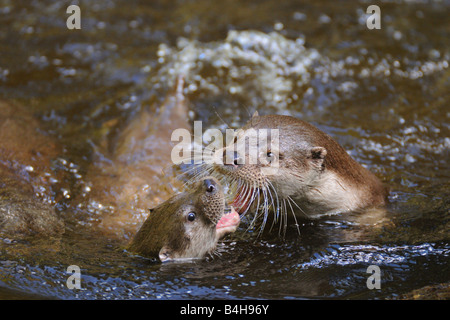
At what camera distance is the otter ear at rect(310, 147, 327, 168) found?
3348 mm

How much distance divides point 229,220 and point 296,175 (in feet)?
Answer: 1.53

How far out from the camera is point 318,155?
11.0 feet

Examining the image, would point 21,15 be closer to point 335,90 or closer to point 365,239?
point 335,90

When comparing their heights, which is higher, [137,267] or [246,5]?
[246,5]

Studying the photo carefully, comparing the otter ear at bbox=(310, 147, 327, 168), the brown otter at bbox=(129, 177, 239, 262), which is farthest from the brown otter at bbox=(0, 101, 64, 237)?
the otter ear at bbox=(310, 147, 327, 168)

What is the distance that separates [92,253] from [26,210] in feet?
1.95

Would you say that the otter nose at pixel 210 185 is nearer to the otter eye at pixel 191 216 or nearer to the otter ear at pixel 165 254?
the otter eye at pixel 191 216

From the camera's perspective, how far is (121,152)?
446 cm

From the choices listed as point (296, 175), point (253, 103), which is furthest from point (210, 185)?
point (253, 103)

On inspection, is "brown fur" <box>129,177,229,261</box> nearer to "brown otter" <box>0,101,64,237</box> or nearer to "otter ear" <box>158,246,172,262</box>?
"otter ear" <box>158,246,172,262</box>

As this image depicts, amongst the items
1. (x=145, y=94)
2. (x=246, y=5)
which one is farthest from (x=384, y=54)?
(x=145, y=94)

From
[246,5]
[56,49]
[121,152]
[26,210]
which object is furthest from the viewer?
[246,5]

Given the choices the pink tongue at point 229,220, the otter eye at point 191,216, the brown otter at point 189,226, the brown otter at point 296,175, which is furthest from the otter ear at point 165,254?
the brown otter at point 296,175

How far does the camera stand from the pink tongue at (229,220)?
10.8 feet
